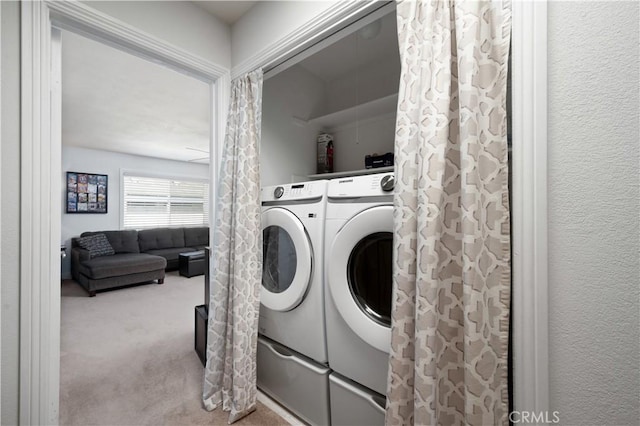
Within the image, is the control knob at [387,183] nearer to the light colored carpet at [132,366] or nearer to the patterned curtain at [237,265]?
the patterned curtain at [237,265]

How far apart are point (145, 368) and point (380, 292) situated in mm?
1912

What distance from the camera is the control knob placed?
3.76 feet

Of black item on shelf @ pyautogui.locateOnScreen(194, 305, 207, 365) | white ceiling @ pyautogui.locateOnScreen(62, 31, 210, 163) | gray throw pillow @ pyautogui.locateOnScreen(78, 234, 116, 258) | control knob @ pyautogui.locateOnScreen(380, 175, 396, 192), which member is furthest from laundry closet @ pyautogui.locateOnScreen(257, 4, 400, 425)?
gray throw pillow @ pyautogui.locateOnScreen(78, 234, 116, 258)

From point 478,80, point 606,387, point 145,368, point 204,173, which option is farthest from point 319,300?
point 204,173

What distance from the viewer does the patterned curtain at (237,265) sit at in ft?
5.12

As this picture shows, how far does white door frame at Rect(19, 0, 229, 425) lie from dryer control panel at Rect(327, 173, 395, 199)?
3.98ft

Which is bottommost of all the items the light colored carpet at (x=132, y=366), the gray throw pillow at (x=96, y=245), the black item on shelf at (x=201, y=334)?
the light colored carpet at (x=132, y=366)

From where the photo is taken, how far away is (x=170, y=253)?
5379mm

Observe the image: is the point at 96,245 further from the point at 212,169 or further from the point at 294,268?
the point at 294,268

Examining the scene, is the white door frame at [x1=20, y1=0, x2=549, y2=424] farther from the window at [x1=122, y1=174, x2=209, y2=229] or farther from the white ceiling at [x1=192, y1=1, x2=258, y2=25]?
the window at [x1=122, y1=174, x2=209, y2=229]

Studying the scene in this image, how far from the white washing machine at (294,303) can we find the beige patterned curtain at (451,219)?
1.80ft

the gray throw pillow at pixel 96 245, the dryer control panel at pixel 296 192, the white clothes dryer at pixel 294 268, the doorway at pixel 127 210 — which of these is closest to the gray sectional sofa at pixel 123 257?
the gray throw pillow at pixel 96 245

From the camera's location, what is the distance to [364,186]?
4.09 feet

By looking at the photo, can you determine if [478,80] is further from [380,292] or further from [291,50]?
[291,50]
